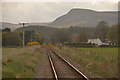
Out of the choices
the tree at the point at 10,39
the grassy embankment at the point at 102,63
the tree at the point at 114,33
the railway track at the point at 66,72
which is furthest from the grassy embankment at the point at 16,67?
the tree at the point at 10,39

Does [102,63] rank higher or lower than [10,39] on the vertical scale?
lower

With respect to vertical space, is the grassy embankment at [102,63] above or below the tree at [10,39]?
below

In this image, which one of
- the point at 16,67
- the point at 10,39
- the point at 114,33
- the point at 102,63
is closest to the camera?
the point at 16,67

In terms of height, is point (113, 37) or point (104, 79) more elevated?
point (113, 37)

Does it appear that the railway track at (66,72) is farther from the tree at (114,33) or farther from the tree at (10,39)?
the tree at (10,39)

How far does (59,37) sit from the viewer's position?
98500mm

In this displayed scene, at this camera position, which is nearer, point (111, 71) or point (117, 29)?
point (111, 71)

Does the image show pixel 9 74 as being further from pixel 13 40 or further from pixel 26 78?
pixel 13 40

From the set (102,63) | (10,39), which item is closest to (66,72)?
(102,63)

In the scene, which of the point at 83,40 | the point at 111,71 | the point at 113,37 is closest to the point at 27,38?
the point at 83,40

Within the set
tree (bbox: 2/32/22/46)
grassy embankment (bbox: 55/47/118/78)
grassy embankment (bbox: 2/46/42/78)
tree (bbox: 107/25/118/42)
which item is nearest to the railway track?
grassy embankment (bbox: 55/47/118/78)

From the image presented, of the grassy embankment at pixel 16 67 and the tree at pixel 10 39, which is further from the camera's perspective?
the tree at pixel 10 39

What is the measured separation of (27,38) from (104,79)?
92503mm

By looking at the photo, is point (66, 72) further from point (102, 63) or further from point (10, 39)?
point (10, 39)
